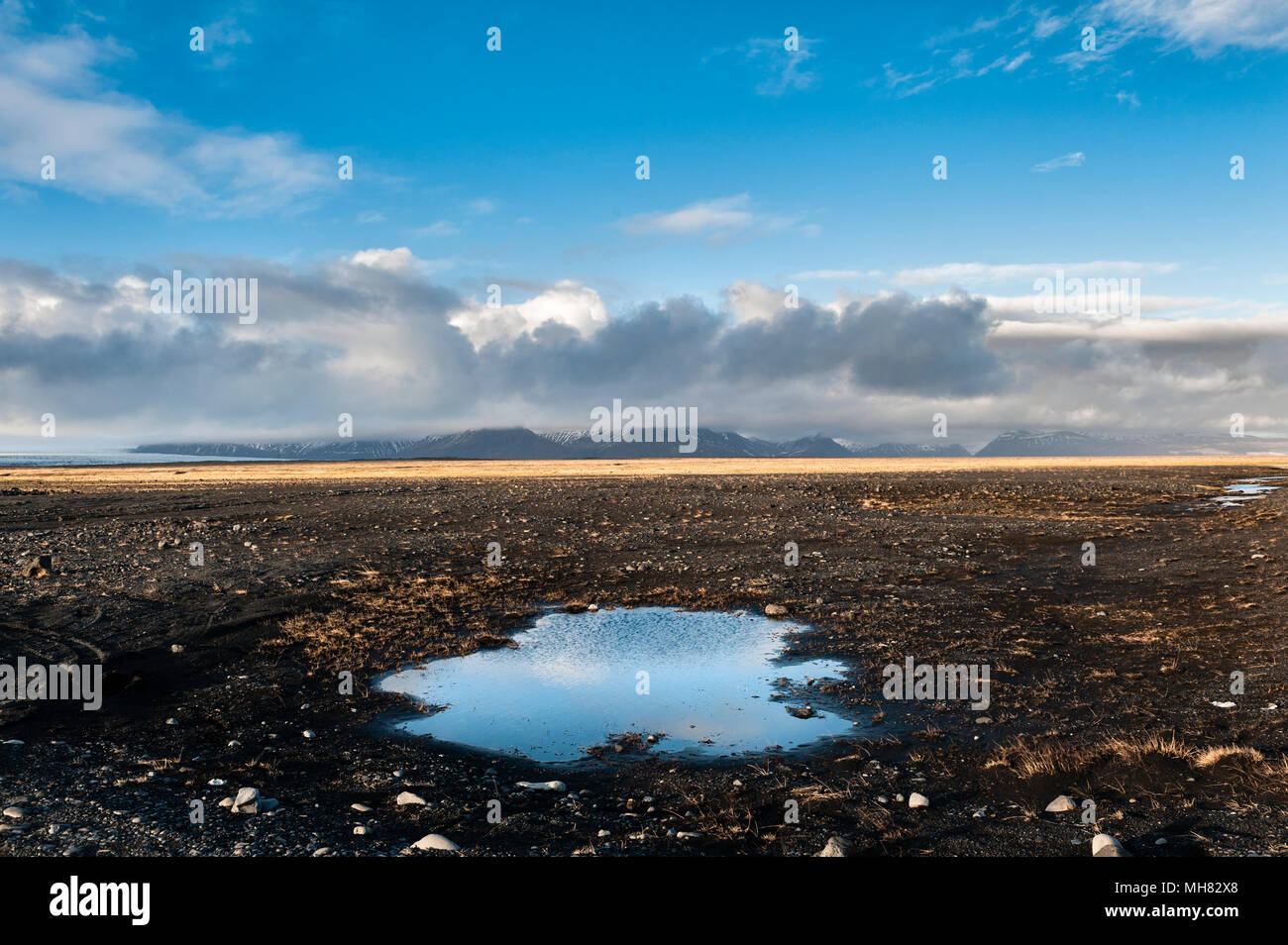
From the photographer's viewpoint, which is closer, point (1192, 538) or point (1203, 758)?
point (1203, 758)

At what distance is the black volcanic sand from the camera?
304 inches

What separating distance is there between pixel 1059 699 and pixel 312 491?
58937 mm

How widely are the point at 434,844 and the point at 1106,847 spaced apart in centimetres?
612

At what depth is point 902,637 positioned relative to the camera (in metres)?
16.3

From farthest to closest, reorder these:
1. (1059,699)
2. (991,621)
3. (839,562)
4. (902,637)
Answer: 1. (839,562)
2. (991,621)
3. (902,637)
4. (1059,699)

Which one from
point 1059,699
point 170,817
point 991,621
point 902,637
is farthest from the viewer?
point 991,621

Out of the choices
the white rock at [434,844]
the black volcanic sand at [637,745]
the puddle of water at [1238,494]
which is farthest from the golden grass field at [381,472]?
the white rock at [434,844]

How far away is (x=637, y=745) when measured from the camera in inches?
415

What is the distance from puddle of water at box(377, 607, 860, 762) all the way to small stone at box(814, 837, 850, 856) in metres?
3.08

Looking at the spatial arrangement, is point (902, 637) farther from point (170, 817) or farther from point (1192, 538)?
point (1192, 538)

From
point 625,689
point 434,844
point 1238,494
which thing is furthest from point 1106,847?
point 1238,494
